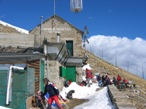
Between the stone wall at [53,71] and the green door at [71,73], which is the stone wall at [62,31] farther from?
the stone wall at [53,71]

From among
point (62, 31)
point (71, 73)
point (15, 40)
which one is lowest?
point (71, 73)

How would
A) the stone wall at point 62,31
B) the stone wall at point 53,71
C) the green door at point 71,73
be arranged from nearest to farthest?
the stone wall at point 53,71 → the green door at point 71,73 → the stone wall at point 62,31

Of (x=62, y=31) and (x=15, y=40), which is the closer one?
(x=15, y=40)

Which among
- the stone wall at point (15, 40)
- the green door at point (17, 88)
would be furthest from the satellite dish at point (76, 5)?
the green door at point (17, 88)

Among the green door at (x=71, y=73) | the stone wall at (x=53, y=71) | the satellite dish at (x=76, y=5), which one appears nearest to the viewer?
the stone wall at (x=53, y=71)

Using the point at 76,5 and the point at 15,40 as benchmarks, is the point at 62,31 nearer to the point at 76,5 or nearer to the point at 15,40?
the point at 15,40

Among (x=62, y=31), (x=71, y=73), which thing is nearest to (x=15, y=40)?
(x=71, y=73)

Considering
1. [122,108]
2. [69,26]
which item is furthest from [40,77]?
[69,26]

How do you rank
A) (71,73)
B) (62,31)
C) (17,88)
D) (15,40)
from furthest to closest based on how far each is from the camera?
(62,31)
(71,73)
(15,40)
(17,88)

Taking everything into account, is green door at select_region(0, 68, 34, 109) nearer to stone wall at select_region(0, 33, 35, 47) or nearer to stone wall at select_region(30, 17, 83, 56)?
stone wall at select_region(0, 33, 35, 47)

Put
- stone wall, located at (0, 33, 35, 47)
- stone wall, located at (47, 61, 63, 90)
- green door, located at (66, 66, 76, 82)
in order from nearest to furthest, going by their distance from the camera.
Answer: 1. stone wall, located at (47, 61, 63, 90)
2. stone wall, located at (0, 33, 35, 47)
3. green door, located at (66, 66, 76, 82)

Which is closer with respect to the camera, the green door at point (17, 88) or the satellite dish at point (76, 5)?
the green door at point (17, 88)

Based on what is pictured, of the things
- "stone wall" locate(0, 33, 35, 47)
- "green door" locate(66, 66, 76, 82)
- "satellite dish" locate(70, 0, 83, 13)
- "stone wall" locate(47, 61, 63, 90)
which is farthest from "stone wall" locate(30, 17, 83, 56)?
"stone wall" locate(47, 61, 63, 90)

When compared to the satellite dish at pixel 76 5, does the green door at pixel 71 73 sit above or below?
below
